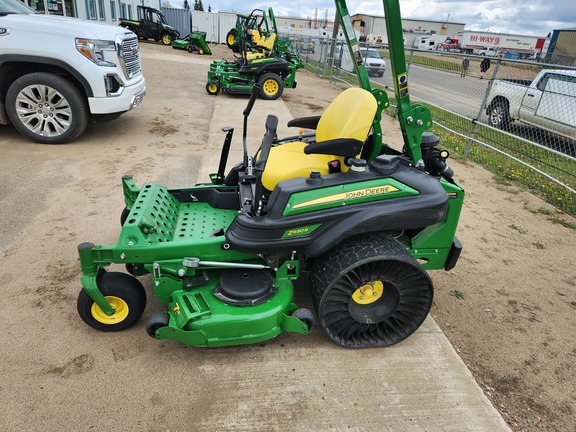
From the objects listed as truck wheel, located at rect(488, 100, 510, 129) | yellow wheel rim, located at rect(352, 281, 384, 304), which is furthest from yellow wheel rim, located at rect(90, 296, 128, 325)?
truck wheel, located at rect(488, 100, 510, 129)

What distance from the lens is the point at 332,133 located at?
3055mm

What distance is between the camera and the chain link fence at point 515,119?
6.71 meters

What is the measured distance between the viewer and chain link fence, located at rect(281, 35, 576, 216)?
6715mm

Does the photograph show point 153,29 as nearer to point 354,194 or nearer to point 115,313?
point 115,313

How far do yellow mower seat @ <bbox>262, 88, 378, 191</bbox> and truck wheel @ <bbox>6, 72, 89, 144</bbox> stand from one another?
4150 mm

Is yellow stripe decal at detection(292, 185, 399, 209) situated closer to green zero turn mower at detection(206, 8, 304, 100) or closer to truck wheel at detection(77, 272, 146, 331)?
truck wheel at detection(77, 272, 146, 331)

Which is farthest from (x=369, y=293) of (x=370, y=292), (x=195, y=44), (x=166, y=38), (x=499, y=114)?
(x=166, y=38)

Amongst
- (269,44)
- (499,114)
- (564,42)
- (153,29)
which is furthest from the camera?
(564,42)

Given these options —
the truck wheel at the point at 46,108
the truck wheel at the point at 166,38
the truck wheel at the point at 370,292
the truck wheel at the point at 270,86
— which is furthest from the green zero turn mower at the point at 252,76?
the truck wheel at the point at 166,38

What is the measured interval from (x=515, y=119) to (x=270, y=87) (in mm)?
6050

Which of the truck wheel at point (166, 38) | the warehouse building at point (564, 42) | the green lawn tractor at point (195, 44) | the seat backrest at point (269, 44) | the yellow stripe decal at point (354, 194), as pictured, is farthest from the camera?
the warehouse building at point (564, 42)

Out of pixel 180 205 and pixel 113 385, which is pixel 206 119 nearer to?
pixel 180 205

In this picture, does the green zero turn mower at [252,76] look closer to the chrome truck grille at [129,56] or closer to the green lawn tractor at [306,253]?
the chrome truck grille at [129,56]

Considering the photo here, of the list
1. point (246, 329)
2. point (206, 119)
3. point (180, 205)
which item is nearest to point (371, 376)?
point (246, 329)
